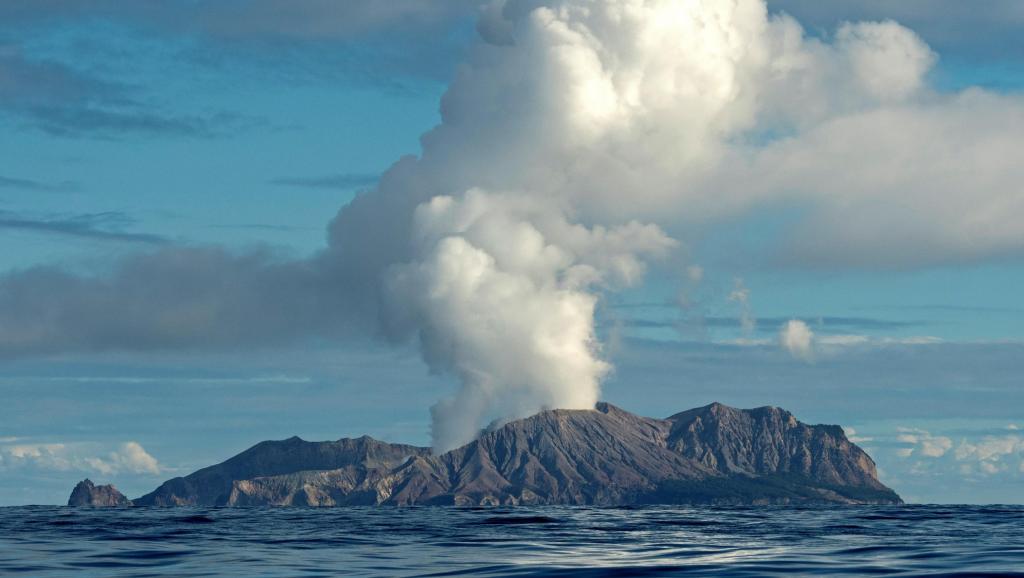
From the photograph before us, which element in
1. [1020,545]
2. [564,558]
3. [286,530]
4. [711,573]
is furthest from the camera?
[286,530]

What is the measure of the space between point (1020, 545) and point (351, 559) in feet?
159

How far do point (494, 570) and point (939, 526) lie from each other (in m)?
84.3

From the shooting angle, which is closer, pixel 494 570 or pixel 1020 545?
pixel 494 570

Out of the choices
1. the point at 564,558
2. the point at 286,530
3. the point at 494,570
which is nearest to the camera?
the point at 494,570

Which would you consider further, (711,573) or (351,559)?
(351,559)

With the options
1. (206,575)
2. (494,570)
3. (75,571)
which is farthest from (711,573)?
(75,571)

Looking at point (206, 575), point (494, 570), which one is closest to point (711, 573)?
point (494, 570)

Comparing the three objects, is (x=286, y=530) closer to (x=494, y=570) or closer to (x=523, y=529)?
(x=523, y=529)

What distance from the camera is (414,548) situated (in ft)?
334

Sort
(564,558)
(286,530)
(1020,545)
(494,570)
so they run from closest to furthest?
(494,570)
(564,558)
(1020,545)
(286,530)

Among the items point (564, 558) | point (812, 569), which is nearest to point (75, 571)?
point (564, 558)

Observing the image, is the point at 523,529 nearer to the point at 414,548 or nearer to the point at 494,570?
the point at 414,548

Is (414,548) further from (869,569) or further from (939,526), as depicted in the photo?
(939,526)

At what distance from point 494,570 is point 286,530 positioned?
70.8 m
